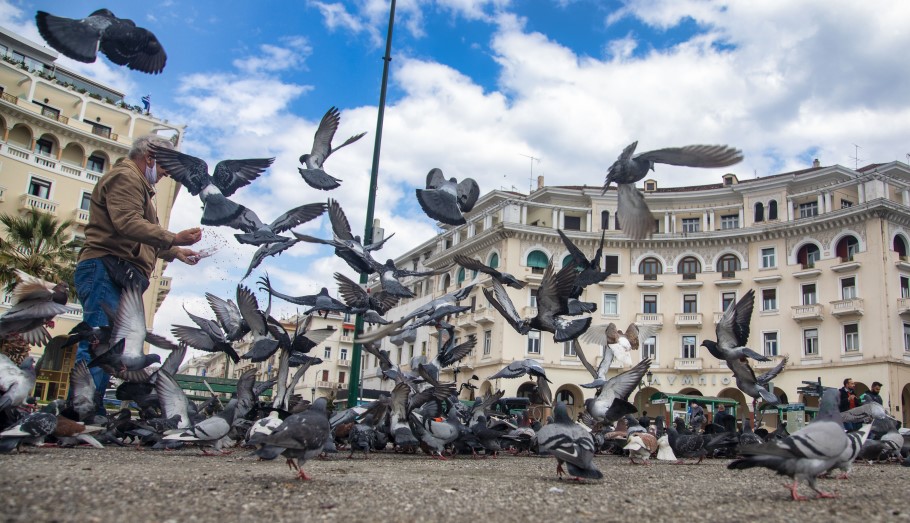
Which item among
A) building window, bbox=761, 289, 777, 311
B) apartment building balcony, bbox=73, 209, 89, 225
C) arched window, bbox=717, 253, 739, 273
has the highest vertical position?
arched window, bbox=717, 253, 739, 273

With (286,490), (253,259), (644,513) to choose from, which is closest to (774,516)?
(644,513)

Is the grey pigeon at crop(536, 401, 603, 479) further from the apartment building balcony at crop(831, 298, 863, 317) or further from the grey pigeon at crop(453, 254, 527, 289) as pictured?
the apartment building balcony at crop(831, 298, 863, 317)

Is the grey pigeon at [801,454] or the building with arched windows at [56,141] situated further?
the building with arched windows at [56,141]

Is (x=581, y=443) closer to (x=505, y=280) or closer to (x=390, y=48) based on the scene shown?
(x=505, y=280)

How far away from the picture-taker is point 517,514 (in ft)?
16.2

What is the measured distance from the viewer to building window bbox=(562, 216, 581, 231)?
4822 centimetres

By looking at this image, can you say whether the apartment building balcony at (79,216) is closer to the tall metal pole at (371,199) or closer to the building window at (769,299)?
the tall metal pole at (371,199)

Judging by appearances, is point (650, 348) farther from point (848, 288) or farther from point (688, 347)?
point (848, 288)

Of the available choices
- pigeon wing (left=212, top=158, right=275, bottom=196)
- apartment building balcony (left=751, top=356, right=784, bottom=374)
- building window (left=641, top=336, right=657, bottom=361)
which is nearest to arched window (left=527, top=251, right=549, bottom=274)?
building window (left=641, top=336, right=657, bottom=361)

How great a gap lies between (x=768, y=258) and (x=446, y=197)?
37.6 m

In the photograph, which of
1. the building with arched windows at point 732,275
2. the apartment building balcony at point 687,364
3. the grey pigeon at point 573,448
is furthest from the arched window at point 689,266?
the grey pigeon at point 573,448

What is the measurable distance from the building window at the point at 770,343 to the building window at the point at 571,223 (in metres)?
13.9

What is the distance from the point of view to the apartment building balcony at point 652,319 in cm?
4459

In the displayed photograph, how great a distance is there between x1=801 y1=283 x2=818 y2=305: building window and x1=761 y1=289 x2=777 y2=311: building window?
1.64 meters
